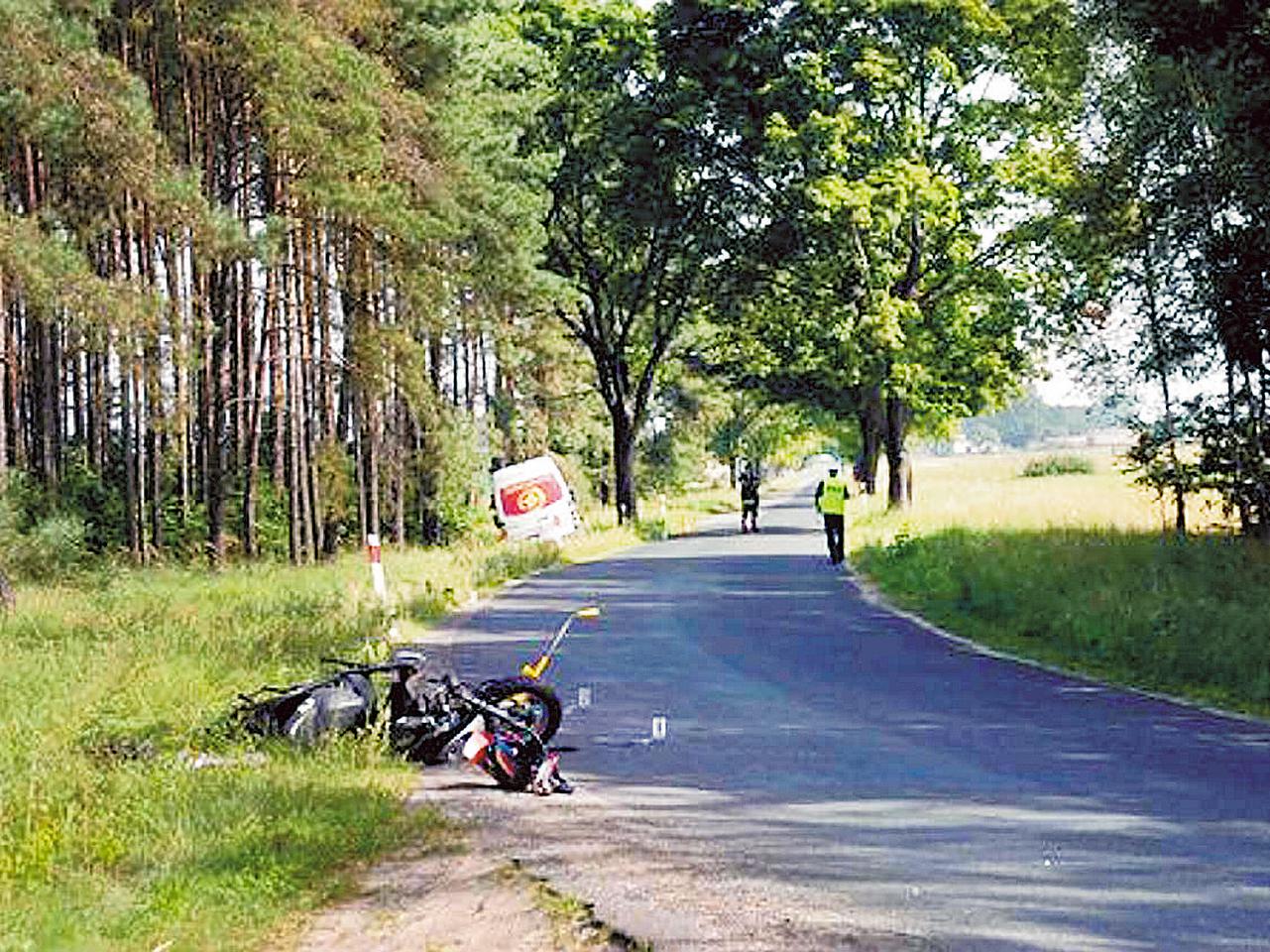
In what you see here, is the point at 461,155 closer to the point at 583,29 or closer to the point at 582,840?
the point at 583,29

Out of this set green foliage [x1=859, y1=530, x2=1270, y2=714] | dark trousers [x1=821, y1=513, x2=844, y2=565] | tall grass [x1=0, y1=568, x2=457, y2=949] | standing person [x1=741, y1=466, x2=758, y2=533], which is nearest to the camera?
tall grass [x1=0, y1=568, x2=457, y2=949]

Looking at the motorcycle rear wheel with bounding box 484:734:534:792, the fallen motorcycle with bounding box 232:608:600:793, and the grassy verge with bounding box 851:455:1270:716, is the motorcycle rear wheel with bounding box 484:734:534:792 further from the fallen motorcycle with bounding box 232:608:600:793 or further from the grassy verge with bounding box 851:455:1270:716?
the grassy verge with bounding box 851:455:1270:716

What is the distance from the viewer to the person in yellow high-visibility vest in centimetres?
2853

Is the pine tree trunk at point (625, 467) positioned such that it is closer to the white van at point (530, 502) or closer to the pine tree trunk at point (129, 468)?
the white van at point (530, 502)

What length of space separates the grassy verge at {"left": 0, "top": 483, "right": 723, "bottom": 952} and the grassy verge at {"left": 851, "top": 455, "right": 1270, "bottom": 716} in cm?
751

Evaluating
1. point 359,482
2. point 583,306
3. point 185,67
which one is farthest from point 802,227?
point 185,67

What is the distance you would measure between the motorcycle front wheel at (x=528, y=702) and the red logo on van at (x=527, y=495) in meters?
27.4

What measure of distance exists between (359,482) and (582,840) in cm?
3066

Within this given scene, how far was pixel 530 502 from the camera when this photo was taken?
38344mm

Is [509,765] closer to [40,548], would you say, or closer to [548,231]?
[40,548]

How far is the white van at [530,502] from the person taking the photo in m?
38.2

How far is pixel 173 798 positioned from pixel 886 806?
4.31 m

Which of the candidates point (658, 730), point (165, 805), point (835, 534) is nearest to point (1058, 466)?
point (835, 534)

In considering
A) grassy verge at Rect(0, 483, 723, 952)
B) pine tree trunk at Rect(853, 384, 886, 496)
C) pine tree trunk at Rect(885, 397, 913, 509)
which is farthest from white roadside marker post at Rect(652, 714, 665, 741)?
pine tree trunk at Rect(853, 384, 886, 496)
